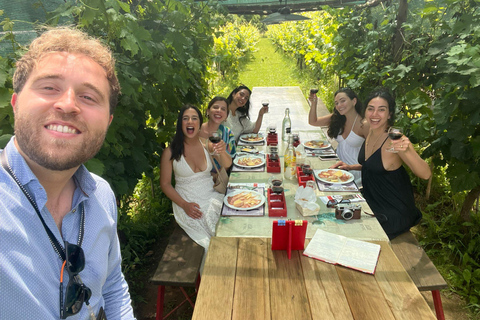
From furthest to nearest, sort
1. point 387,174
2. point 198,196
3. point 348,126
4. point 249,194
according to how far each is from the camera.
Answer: point 348,126 → point 198,196 → point 387,174 → point 249,194

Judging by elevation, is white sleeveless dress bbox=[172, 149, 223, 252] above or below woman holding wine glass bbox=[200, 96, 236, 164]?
below

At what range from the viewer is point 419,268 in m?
2.02

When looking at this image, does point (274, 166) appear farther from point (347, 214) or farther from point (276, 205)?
point (347, 214)

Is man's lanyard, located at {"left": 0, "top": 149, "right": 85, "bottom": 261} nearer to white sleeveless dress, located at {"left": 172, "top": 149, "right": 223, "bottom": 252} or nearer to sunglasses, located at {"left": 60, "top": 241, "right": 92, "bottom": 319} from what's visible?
sunglasses, located at {"left": 60, "top": 241, "right": 92, "bottom": 319}

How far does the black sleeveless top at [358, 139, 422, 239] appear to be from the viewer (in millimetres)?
2486

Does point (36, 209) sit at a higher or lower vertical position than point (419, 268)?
higher

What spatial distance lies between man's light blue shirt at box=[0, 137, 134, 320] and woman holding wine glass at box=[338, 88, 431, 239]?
2.03 meters

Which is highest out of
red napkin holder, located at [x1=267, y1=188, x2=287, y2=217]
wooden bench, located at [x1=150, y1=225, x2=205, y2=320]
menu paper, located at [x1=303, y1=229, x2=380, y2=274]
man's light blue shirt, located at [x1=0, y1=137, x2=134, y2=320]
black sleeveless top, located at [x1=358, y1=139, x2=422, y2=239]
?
man's light blue shirt, located at [x1=0, y1=137, x2=134, y2=320]

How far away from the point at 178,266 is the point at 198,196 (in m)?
0.82

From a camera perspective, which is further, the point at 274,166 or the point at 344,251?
the point at 274,166

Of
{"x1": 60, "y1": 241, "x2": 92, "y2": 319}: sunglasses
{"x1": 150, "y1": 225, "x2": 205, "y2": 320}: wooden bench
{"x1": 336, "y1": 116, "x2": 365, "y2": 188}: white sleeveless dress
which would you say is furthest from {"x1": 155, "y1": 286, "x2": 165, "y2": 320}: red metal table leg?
{"x1": 336, "y1": 116, "x2": 365, "y2": 188}: white sleeveless dress

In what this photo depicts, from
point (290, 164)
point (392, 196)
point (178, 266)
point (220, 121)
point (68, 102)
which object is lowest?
point (178, 266)

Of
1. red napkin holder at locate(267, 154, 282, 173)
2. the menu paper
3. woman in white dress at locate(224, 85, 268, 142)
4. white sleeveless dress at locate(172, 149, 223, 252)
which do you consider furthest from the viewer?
woman in white dress at locate(224, 85, 268, 142)

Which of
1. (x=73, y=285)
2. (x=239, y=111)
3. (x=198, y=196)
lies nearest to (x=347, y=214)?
(x=198, y=196)
